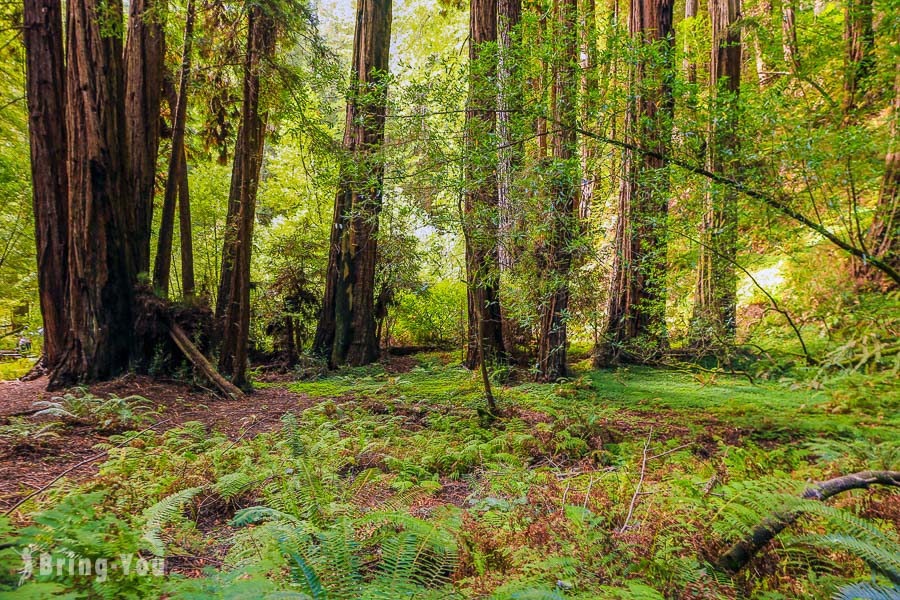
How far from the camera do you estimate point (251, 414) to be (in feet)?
14.8

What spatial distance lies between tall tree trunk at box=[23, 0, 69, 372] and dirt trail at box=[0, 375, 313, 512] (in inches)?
39.1

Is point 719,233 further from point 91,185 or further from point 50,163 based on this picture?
point 50,163

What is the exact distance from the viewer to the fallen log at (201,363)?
5.39 metres

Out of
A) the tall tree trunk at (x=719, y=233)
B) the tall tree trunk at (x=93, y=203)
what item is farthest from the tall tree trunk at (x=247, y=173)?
the tall tree trunk at (x=719, y=233)

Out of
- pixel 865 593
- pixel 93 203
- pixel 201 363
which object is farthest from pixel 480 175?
pixel 93 203

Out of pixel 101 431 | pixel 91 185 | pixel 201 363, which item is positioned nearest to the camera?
pixel 101 431

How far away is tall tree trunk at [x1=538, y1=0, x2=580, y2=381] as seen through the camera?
3586 mm

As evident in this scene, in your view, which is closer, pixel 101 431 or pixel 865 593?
pixel 865 593

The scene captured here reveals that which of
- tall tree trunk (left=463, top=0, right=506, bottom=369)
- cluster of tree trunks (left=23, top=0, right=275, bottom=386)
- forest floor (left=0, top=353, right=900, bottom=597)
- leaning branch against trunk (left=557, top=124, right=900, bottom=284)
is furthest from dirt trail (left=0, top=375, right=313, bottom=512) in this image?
leaning branch against trunk (left=557, top=124, right=900, bottom=284)

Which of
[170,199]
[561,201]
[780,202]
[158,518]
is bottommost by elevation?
[158,518]

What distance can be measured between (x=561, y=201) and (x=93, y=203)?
5772 mm

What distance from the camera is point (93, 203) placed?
5.30 metres

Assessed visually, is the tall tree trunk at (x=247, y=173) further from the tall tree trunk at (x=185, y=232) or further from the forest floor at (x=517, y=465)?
the tall tree trunk at (x=185, y=232)

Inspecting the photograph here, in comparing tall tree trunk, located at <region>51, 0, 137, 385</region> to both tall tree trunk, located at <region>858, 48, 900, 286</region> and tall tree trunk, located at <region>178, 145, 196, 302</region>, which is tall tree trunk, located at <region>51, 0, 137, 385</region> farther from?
tall tree trunk, located at <region>858, 48, 900, 286</region>
